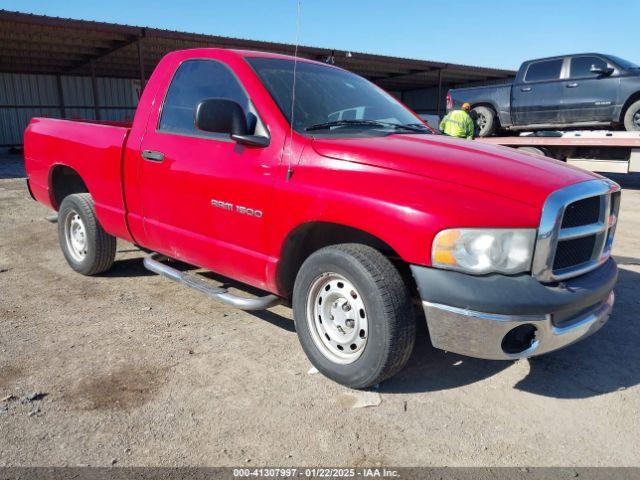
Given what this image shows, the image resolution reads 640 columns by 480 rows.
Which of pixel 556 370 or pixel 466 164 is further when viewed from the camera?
pixel 556 370

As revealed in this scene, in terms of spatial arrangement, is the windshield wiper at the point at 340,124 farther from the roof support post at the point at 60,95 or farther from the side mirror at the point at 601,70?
the roof support post at the point at 60,95

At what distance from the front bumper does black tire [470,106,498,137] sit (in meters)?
11.0

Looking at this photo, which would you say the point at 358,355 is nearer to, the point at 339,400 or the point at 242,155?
the point at 339,400

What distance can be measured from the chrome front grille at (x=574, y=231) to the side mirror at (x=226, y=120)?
63.8 inches

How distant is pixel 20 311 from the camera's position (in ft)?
13.2

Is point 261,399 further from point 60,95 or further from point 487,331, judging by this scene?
point 60,95

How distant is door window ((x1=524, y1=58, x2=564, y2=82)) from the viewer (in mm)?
11312

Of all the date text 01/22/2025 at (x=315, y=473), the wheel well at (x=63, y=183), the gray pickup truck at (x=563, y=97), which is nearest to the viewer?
the date text 01/22/2025 at (x=315, y=473)

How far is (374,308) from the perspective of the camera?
2613 millimetres

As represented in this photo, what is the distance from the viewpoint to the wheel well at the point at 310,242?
295cm

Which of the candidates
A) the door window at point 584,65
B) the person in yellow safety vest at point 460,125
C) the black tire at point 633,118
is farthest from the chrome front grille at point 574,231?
the door window at point 584,65

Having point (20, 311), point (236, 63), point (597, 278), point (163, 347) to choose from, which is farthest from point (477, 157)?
point (20, 311)

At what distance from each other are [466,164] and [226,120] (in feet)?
4.57

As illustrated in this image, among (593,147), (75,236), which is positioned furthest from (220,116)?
(593,147)
